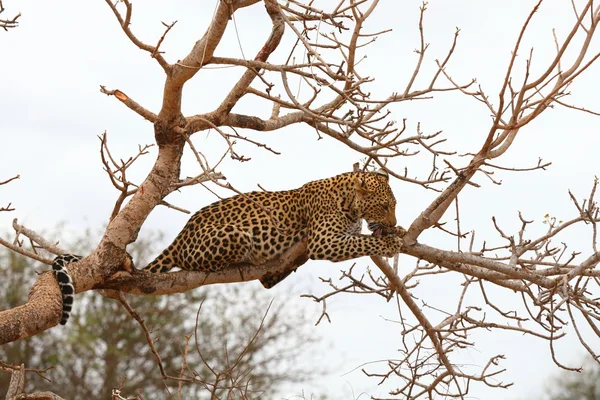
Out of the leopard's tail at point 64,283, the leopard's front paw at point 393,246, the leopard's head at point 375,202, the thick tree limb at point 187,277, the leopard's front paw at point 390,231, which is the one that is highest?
the leopard's head at point 375,202

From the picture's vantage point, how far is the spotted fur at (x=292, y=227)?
7.43 meters

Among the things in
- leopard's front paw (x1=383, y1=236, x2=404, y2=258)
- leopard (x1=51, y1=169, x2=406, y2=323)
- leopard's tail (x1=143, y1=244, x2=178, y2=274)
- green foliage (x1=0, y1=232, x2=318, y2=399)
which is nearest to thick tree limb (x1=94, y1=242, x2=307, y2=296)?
leopard (x1=51, y1=169, x2=406, y2=323)

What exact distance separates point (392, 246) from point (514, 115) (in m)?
1.54

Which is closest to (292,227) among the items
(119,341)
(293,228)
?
(293,228)

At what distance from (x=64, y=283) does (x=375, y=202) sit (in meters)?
2.78

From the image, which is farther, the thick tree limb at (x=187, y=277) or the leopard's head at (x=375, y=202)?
the leopard's head at (x=375, y=202)

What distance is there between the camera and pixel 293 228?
316 inches

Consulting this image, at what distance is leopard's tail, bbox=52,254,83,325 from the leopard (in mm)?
64

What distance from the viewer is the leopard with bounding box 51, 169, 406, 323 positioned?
24.4ft

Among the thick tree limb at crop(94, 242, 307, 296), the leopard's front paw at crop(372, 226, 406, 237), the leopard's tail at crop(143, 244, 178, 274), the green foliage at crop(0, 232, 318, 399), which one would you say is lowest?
the thick tree limb at crop(94, 242, 307, 296)

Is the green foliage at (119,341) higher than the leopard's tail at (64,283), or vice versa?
the green foliage at (119,341)

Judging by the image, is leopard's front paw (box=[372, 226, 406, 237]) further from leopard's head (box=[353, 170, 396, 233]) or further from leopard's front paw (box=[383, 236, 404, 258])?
leopard's front paw (box=[383, 236, 404, 258])

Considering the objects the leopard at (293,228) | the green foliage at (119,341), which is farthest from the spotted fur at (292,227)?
the green foliage at (119,341)

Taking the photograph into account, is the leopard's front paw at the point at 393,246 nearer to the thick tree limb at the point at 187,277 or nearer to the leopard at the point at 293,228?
the leopard at the point at 293,228
